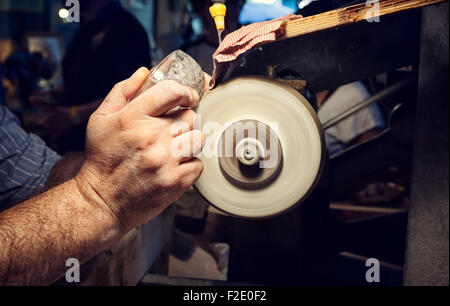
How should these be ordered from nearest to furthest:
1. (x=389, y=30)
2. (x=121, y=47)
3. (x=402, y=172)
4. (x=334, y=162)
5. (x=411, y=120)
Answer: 1. (x=389, y=30)
2. (x=411, y=120)
3. (x=334, y=162)
4. (x=121, y=47)
5. (x=402, y=172)

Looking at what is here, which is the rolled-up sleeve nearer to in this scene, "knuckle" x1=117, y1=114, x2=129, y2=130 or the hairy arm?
the hairy arm

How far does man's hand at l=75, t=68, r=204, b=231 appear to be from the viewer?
26.9 inches

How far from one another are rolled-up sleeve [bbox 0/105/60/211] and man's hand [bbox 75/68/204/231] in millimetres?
492

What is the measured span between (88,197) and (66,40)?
3.27m

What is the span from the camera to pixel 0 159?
113 cm

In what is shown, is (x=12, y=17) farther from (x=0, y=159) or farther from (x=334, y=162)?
(x=334, y=162)

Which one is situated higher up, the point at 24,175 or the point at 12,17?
the point at 12,17

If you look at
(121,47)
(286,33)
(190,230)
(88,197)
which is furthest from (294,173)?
(121,47)

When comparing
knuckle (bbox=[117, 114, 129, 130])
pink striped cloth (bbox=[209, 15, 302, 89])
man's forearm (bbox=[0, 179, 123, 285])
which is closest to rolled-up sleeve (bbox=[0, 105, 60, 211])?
man's forearm (bbox=[0, 179, 123, 285])

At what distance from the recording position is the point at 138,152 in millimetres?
697

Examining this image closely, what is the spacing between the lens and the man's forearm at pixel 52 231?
0.73 meters

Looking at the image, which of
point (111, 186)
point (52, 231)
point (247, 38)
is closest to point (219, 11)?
point (247, 38)

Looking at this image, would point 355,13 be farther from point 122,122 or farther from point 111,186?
point 111,186

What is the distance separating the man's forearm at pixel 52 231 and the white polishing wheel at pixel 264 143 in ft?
0.91
